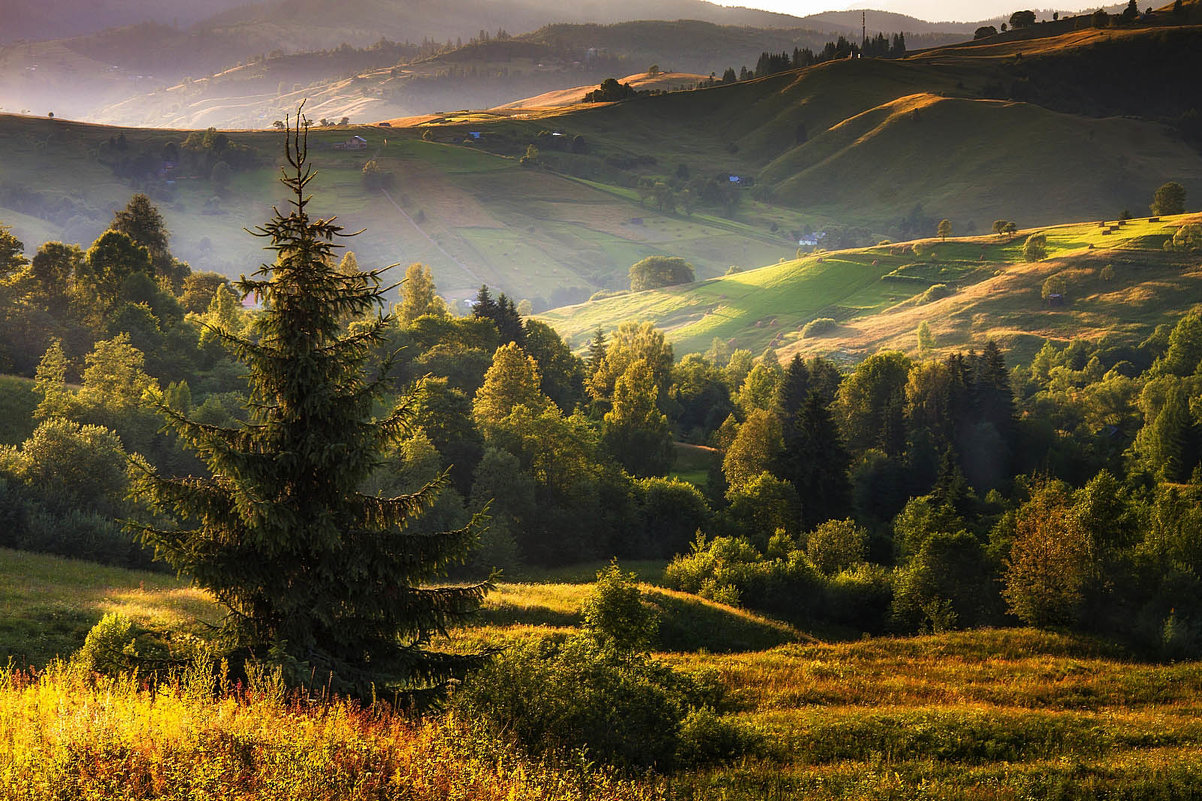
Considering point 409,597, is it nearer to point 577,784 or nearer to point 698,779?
point 577,784

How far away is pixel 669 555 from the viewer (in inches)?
2854

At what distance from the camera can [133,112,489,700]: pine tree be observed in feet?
56.3

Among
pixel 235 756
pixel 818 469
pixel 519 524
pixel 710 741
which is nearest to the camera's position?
pixel 235 756

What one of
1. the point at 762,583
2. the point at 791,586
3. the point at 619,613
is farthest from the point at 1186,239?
the point at 619,613

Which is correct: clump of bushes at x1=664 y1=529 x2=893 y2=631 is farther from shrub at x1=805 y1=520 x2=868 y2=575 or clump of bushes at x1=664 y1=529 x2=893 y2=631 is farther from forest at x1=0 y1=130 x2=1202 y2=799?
shrub at x1=805 y1=520 x2=868 y2=575

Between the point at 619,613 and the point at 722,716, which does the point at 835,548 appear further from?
the point at 722,716

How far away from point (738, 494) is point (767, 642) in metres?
33.2

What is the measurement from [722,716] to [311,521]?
1429 centimetres

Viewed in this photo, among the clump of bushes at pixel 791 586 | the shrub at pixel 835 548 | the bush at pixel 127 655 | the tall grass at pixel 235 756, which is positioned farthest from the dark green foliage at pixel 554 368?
the tall grass at pixel 235 756

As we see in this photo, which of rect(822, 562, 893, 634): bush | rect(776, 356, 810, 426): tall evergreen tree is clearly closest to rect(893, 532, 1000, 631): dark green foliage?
rect(822, 562, 893, 634): bush

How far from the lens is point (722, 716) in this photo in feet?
81.9

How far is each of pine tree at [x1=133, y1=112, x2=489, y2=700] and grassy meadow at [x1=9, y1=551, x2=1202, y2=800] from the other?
5.93 ft

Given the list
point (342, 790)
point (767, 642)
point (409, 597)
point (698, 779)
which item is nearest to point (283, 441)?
point (409, 597)

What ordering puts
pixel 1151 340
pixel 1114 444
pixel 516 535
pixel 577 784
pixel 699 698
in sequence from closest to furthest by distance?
pixel 577 784
pixel 699 698
pixel 516 535
pixel 1114 444
pixel 1151 340
